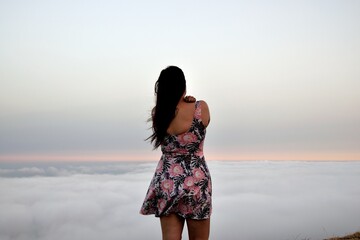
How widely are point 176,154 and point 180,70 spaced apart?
36.4 inches

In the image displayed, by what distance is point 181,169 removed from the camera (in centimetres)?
541

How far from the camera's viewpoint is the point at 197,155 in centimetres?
543

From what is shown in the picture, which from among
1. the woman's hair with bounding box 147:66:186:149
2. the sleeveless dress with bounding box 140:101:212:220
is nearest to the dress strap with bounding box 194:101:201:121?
the sleeveless dress with bounding box 140:101:212:220

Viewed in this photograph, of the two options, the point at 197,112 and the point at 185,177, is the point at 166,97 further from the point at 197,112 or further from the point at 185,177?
the point at 185,177

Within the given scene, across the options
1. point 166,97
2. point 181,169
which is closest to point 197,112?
point 166,97

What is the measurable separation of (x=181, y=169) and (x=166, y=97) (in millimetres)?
816

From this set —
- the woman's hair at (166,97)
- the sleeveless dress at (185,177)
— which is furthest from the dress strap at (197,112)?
the woman's hair at (166,97)

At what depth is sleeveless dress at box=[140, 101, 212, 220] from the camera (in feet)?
17.6

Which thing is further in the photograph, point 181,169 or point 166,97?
point 181,169

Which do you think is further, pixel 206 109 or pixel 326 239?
pixel 326 239

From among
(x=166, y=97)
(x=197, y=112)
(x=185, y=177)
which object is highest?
(x=166, y=97)

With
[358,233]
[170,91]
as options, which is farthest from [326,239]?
[170,91]

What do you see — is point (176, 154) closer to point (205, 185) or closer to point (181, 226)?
point (205, 185)

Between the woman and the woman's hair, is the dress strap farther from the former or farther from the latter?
the woman's hair
